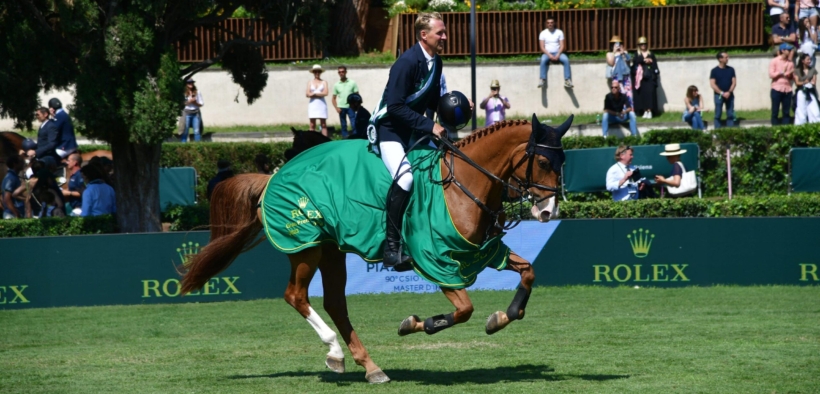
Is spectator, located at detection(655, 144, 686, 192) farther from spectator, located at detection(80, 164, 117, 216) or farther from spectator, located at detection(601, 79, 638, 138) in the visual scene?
spectator, located at detection(80, 164, 117, 216)

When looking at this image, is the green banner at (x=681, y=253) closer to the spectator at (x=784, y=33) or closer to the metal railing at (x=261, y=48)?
the spectator at (x=784, y=33)

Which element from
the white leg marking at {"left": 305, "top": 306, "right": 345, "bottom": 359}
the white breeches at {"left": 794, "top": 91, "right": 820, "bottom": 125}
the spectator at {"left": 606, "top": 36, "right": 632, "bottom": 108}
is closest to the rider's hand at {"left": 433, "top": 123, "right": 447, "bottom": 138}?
the white leg marking at {"left": 305, "top": 306, "right": 345, "bottom": 359}

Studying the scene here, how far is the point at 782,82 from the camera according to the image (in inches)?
818

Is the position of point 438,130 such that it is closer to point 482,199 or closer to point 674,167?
point 482,199

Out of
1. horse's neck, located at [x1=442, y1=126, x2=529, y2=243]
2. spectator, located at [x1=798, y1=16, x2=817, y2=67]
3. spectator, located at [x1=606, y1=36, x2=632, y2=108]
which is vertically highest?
spectator, located at [x1=798, y1=16, x2=817, y2=67]

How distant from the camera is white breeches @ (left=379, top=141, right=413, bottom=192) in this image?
24.9ft

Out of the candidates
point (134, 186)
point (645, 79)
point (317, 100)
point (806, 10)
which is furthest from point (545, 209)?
point (806, 10)

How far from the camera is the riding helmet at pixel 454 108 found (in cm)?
773

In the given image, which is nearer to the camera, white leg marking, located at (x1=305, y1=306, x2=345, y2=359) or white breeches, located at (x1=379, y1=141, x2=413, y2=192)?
white breeches, located at (x1=379, y1=141, x2=413, y2=192)

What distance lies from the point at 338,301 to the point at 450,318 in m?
1.31

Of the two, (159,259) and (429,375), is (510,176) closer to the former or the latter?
(429,375)

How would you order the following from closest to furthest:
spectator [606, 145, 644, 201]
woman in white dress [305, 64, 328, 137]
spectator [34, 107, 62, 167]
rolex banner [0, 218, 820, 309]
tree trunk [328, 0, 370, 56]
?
rolex banner [0, 218, 820, 309] → spectator [606, 145, 644, 201] → spectator [34, 107, 62, 167] → woman in white dress [305, 64, 328, 137] → tree trunk [328, 0, 370, 56]

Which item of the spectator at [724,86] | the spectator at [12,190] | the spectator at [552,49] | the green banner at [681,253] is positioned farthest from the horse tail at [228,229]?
the spectator at [552,49]

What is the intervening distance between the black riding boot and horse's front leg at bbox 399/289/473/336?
43cm
